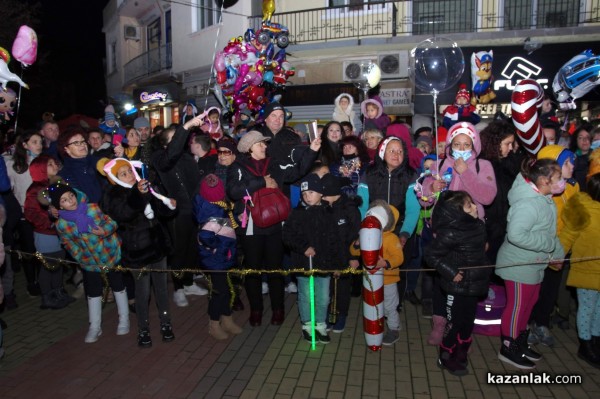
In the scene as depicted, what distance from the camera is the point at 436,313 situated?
5.02 metres

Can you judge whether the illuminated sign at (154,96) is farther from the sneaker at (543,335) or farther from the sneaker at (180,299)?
the sneaker at (543,335)

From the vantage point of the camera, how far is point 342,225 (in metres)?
4.92

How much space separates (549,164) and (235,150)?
11.5ft

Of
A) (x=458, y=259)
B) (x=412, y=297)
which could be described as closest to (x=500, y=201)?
(x=458, y=259)

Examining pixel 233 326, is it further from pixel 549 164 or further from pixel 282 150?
pixel 549 164

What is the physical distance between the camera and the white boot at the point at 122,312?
5.47 metres

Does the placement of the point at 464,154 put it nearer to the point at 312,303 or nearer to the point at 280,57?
the point at 312,303

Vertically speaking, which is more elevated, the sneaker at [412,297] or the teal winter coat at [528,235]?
the teal winter coat at [528,235]

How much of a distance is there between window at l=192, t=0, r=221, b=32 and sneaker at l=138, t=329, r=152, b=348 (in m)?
14.3

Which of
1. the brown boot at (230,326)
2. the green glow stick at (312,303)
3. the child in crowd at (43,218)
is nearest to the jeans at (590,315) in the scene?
the green glow stick at (312,303)

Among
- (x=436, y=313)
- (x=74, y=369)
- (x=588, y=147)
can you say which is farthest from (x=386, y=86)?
(x=74, y=369)

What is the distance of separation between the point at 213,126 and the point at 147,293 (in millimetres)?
3593

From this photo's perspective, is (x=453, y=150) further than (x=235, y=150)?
No

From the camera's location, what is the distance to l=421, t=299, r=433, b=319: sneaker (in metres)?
5.77
